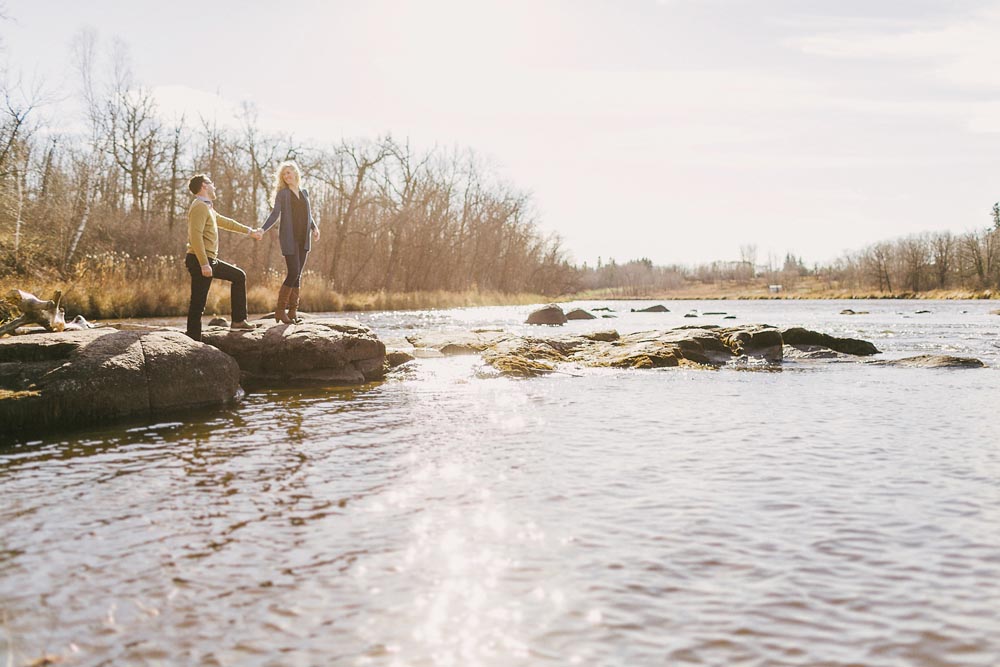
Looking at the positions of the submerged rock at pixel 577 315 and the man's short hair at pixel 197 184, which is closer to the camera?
the man's short hair at pixel 197 184

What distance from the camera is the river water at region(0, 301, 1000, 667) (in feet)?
9.50

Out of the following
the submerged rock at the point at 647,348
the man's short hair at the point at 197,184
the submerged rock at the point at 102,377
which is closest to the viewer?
the submerged rock at the point at 102,377

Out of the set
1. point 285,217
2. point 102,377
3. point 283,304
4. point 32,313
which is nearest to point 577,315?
point 283,304

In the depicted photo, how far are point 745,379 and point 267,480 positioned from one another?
339 inches

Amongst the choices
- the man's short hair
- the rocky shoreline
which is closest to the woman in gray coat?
the rocky shoreline

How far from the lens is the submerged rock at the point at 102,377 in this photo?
7.25m

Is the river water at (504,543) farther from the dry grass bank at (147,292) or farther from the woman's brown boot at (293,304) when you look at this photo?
the dry grass bank at (147,292)

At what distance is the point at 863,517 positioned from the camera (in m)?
4.41

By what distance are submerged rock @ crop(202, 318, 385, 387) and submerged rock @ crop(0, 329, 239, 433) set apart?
1667 millimetres

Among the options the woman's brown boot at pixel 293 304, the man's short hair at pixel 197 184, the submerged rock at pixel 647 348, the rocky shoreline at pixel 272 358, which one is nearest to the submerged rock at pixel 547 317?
the rocky shoreline at pixel 272 358

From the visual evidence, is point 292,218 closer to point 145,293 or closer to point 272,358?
point 272,358

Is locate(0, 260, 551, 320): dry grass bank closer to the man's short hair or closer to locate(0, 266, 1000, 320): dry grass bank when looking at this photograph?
locate(0, 266, 1000, 320): dry grass bank

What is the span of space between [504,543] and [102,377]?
5515mm

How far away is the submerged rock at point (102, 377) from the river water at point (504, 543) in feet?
1.84
